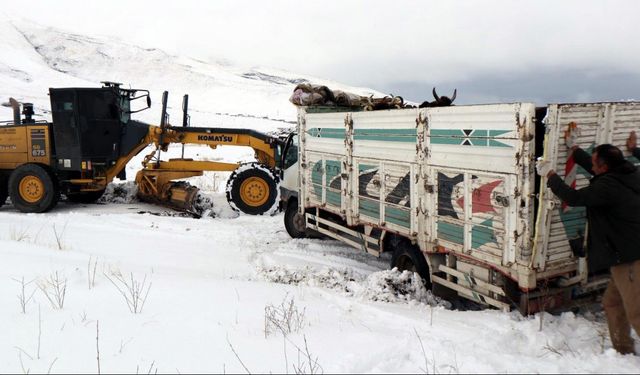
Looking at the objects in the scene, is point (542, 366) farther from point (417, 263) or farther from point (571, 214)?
point (417, 263)

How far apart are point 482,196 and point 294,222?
4918mm

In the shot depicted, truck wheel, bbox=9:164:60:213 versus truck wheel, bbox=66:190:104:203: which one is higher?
truck wheel, bbox=9:164:60:213

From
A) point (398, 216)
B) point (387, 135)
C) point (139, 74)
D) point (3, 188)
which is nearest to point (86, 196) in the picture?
point (3, 188)

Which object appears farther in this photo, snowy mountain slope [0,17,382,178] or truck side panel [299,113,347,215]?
snowy mountain slope [0,17,382,178]

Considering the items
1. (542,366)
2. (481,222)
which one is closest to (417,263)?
(481,222)

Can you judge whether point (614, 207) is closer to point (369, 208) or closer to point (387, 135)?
point (387, 135)

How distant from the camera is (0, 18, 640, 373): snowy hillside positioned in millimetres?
3631

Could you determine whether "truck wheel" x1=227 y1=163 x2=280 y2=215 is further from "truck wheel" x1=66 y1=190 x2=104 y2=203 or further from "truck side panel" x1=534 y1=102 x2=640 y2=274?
"truck side panel" x1=534 y1=102 x2=640 y2=274

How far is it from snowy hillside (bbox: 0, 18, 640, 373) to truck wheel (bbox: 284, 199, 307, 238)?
0.20 m

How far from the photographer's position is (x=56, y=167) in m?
11.3

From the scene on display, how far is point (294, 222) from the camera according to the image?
9336 millimetres

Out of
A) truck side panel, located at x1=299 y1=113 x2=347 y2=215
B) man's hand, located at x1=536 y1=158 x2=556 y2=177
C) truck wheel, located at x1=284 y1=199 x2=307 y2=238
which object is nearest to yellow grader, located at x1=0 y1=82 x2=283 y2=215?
truck wheel, located at x1=284 y1=199 x2=307 y2=238

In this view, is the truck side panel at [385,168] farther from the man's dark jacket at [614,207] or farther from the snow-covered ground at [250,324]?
the man's dark jacket at [614,207]

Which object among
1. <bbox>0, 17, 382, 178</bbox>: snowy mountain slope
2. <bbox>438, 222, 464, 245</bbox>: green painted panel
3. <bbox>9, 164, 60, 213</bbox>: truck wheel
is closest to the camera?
<bbox>438, 222, 464, 245</bbox>: green painted panel
